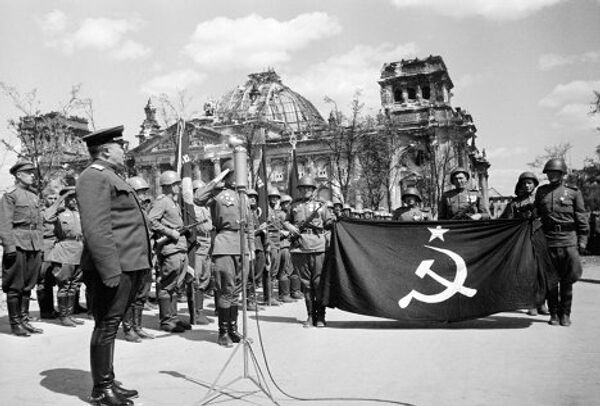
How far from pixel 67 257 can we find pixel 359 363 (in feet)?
19.9

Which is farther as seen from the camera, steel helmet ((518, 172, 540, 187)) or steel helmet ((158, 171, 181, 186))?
steel helmet ((518, 172, 540, 187))

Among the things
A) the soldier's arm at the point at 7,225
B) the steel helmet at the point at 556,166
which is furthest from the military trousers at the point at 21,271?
the steel helmet at the point at 556,166

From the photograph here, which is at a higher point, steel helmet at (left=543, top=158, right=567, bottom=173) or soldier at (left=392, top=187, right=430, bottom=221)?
steel helmet at (left=543, top=158, right=567, bottom=173)

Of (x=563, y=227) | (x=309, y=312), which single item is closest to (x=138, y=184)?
(x=309, y=312)

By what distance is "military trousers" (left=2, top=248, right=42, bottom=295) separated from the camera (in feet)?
28.8

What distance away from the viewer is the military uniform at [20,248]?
28.4 feet

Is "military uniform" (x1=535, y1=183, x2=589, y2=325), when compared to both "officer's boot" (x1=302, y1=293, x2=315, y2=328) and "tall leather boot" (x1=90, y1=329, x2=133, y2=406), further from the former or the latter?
"tall leather boot" (x1=90, y1=329, x2=133, y2=406)

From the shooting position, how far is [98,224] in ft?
16.2

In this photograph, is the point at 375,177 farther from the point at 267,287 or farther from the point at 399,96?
the point at 267,287

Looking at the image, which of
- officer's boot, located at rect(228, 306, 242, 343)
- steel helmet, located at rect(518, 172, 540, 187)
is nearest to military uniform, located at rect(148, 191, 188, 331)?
officer's boot, located at rect(228, 306, 242, 343)

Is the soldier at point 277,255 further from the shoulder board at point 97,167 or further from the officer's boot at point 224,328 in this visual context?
the shoulder board at point 97,167

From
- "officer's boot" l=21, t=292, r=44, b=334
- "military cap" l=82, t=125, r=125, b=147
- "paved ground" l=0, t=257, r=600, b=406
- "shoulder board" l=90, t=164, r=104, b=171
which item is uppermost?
"military cap" l=82, t=125, r=125, b=147

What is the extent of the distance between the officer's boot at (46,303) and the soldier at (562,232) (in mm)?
8723

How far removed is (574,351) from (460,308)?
6.35 ft
